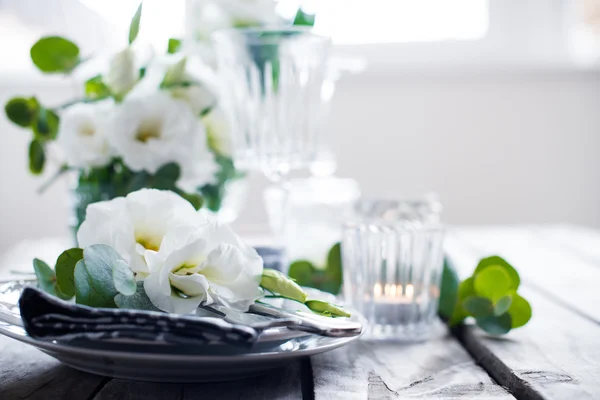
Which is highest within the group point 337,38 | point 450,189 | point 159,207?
point 337,38

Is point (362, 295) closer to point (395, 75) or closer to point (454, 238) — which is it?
point (454, 238)

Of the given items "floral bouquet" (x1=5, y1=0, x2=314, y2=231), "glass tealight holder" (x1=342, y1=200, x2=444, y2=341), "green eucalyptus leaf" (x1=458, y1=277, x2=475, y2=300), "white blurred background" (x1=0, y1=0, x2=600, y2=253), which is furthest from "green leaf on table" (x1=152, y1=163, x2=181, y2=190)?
"white blurred background" (x1=0, y1=0, x2=600, y2=253)

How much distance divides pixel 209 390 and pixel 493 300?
30 centimetres

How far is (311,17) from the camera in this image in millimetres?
785

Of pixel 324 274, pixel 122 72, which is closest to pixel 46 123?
pixel 122 72

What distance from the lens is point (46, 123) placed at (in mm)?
780

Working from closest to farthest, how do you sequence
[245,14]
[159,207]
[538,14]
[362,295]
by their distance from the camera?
[159,207] → [362,295] → [245,14] → [538,14]

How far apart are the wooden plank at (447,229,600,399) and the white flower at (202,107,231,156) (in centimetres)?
36

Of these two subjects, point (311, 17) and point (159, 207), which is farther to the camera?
point (311, 17)

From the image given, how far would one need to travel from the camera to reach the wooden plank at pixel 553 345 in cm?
45

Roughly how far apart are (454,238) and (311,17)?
2.17 feet

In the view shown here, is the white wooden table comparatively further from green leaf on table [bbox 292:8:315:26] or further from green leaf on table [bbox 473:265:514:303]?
green leaf on table [bbox 292:8:315:26]

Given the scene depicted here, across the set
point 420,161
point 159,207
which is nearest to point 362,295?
point 159,207

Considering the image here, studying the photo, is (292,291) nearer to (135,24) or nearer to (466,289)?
(466,289)
